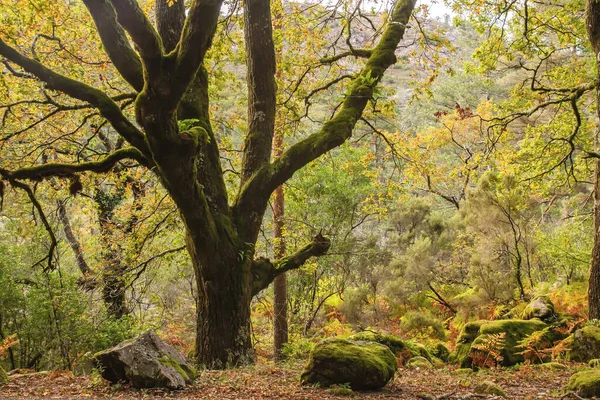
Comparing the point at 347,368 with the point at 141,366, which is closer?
the point at 141,366

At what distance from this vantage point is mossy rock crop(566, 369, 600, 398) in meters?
4.51

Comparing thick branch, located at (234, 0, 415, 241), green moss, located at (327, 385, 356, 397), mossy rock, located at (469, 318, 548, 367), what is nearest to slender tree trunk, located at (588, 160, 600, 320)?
mossy rock, located at (469, 318, 548, 367)

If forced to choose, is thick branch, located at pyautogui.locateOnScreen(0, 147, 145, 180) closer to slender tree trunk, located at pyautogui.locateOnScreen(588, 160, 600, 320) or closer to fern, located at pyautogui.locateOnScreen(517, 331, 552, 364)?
fern, located at pyautogui.locateOnScreen(517, 331, 552, 364)

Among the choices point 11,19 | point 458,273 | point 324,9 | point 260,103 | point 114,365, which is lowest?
point 114,365

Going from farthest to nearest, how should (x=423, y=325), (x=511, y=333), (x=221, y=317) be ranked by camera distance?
(x=423, y=325) < (x=511, y=333) < (x=221, y=317)

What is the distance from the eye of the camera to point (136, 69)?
16.5 feet

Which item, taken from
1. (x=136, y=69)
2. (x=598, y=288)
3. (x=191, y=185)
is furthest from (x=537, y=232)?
(x=136, y=69)

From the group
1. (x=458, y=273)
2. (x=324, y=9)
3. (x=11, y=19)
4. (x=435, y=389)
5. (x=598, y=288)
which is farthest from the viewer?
(x=458, y=273)

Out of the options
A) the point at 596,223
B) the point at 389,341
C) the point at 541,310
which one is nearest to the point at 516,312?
the point at 541,310

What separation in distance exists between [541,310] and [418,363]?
346 cm

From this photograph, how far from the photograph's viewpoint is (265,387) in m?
5.13

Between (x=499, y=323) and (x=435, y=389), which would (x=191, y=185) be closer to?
(x=435, y=389)

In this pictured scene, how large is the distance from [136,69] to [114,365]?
3105 mm

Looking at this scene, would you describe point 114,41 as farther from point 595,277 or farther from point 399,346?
point 595,277
